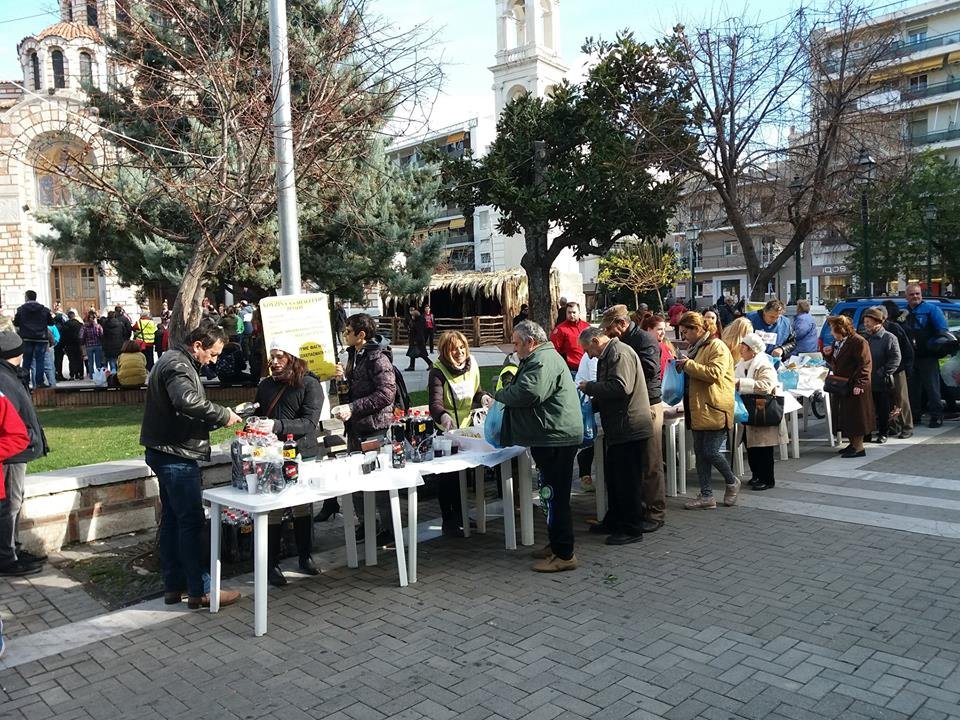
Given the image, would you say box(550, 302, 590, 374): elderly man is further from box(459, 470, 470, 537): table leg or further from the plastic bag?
the plastic bag

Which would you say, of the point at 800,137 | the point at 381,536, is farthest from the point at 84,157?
the point at 800,137

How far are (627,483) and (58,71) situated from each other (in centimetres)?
1263

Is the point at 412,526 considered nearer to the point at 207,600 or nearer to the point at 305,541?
the point at 305,541

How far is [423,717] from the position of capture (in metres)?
3.70

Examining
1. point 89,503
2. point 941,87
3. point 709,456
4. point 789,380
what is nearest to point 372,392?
point 89,503

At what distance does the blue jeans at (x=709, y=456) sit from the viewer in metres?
7.21

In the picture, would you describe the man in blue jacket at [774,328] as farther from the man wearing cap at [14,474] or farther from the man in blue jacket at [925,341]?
the man wearing cap at [14,474]

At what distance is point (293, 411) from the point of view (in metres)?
5.80

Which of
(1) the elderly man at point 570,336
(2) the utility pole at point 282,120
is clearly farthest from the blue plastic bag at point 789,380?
(2) the utility pole at point 282,120

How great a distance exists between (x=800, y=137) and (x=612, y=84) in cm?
541

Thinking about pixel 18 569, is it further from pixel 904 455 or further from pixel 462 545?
pixel 904 455

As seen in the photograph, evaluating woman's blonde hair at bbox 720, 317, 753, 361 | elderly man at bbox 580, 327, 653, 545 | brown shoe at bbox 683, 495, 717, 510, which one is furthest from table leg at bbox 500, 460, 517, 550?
woman's blonde hair at bbox 720, 317, 753, 361

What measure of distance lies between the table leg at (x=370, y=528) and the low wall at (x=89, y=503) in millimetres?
1983

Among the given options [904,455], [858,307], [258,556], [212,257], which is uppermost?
[212,257]
